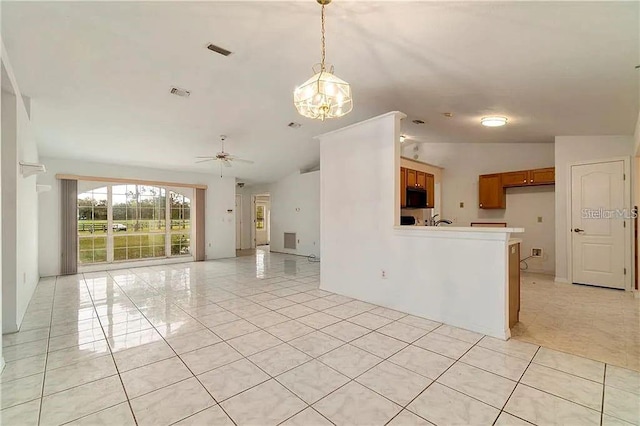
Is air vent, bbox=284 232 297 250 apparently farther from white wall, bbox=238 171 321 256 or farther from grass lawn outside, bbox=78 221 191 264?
grass lawn outside, bbox=78 221 191 264

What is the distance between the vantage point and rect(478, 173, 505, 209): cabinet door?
640 centimetres

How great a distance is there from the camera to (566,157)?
527 cm

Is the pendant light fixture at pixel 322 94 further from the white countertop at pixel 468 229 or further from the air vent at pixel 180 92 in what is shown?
the air vent at pixel 180 92

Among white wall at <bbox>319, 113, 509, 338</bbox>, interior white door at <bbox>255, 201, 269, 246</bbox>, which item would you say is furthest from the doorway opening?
white wall at <bbox>319, 113, 509, 338</bbox>

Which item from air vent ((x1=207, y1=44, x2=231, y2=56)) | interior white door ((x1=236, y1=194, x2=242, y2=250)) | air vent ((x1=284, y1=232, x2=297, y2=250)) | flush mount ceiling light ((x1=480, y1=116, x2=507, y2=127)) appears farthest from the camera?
interior white door ((x1=236, y1=194, x2=242, y2=250))

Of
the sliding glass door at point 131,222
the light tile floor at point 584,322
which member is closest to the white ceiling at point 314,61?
the sliding glass door at point 131,222

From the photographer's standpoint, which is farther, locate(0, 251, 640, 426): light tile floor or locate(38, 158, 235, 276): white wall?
locate(38, 158, 235, 276): white wall

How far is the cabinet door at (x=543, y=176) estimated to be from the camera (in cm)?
573

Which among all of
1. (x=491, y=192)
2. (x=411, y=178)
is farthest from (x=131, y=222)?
(x=491, y=192)

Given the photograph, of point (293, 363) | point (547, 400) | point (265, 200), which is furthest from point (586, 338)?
point (265, 200)

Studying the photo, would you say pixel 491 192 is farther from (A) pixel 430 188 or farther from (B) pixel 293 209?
(B) pixel 293 209

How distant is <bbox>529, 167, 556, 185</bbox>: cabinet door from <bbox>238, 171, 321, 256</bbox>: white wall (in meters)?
5.24

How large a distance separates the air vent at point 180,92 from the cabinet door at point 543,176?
6557mm

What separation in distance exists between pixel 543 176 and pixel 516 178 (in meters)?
0.46
